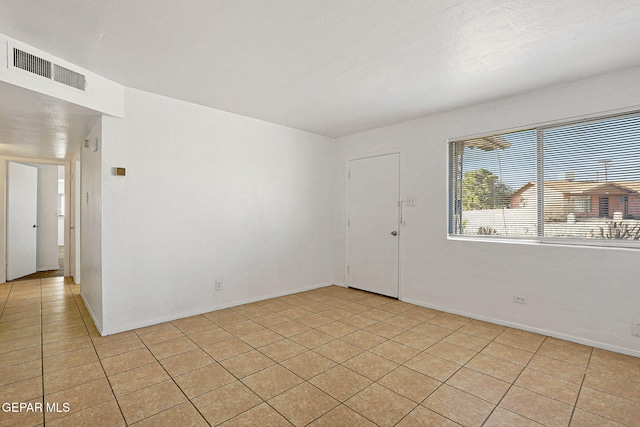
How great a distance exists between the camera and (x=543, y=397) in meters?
2.12

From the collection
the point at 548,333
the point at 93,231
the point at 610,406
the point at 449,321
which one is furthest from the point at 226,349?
the point at 548,333

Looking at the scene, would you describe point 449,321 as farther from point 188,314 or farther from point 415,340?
point 188,314

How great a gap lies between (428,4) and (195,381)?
3024 millimetres

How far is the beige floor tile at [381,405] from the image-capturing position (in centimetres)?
190

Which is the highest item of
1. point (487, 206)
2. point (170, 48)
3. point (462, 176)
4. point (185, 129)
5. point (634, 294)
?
point (170, 48)

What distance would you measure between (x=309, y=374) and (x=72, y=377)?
1777 millimetres

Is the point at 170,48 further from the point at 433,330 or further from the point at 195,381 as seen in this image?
the point at 433,330

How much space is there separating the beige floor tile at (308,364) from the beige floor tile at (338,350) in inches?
2.7

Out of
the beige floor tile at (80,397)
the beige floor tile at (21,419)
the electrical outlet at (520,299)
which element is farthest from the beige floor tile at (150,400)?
the electrical outlet at (520,299)

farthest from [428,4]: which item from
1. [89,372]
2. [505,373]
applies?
[89,372]

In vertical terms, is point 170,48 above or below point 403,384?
above

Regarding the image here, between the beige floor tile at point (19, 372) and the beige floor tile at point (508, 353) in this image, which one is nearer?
the beige floor tile at point (19, 372)

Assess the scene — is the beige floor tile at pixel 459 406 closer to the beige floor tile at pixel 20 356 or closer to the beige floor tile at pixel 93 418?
the beige floor tile at pixel 93 418

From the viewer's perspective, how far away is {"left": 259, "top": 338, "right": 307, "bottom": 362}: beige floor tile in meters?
2.69
